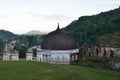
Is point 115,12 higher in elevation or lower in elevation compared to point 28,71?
higher

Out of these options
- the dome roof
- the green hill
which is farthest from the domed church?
the green hill

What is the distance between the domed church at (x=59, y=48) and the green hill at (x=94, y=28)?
35.2 meters

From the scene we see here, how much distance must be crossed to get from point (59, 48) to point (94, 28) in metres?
64.7

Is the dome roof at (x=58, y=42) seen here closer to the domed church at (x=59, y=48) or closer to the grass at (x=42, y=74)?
the domed church at (x=59, y=48)

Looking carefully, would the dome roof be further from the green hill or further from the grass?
the green hill

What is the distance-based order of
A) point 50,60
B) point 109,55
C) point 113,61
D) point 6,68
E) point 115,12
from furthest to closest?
point 115,12 → point 50,60 → point 109,55 → point 113,61 → point 6,68

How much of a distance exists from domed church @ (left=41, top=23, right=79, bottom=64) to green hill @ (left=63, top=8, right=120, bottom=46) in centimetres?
3525

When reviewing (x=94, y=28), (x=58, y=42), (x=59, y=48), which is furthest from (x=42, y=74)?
(x=94, y=28)

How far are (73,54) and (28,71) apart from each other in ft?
60.9

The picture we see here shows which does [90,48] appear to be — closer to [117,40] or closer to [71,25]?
[117,40]

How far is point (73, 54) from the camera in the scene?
5038 centimetres

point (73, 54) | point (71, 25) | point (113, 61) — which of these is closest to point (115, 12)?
point (71, 25)

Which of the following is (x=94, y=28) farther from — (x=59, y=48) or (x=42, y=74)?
(x=42, y=74)

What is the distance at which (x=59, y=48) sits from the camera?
5097 cm
